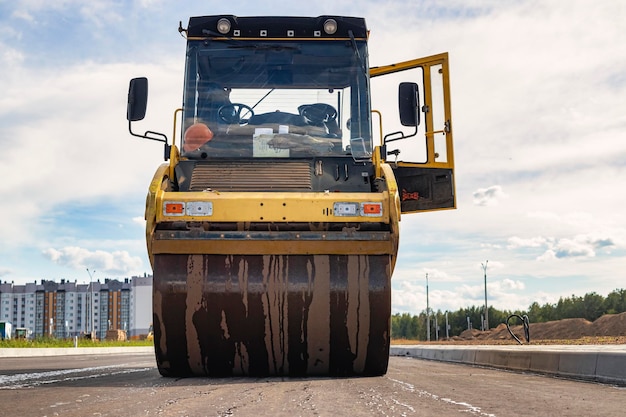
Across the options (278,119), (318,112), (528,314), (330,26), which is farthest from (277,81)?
(528,314)

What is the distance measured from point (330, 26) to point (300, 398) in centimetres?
494

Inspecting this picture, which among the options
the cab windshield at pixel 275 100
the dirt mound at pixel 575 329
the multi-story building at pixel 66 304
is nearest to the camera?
the cab windshield at pixel 275 100

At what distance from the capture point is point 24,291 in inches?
6673

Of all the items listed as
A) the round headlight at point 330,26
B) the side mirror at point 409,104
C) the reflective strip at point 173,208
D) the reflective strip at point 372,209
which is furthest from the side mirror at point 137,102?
the side mirror at point 409,104

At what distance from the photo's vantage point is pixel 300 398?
238 inches

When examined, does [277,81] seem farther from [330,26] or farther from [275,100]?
[330,26]

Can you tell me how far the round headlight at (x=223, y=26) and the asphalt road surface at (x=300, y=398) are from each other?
4016 mm

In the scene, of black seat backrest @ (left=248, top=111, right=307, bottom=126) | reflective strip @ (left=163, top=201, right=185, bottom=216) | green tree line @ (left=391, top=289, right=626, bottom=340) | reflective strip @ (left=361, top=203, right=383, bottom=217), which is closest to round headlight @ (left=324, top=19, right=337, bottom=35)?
black seat backrest @ (left=248, top=111, right=307, bottom=126)

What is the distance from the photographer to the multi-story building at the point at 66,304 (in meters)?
166

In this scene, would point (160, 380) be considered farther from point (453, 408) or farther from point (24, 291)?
point (24, 291)

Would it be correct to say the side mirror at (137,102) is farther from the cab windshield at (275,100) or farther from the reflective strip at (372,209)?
the reflective strip at (372,209)

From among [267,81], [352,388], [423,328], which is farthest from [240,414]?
[423,328]

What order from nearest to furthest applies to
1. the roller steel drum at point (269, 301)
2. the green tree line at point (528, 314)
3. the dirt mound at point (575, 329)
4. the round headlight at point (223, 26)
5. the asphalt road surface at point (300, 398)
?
the asphalt road surface at point (300, 398) < the roller steel drum at point (269, 301) < the round headlight at point (223, 26) < the dirt mound at point (575, 329) < the green tree line at point (528, 314)

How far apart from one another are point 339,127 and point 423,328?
6225 inches
